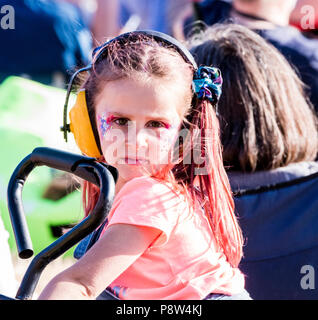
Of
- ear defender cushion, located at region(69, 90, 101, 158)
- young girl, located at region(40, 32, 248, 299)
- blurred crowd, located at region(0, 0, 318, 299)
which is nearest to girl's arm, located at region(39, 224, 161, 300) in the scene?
young girl, located at region(40, 32, 248, 299)

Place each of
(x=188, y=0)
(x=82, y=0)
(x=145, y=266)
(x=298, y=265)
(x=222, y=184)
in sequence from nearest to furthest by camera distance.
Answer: (x=145, y=266)
(x=222, y=184)
(x=298, y=265)
(x=188, y=0)
(x=82, y=0)

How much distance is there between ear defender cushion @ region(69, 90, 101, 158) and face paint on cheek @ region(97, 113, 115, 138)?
0.17 feet

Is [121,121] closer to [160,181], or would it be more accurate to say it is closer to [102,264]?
[160,181]

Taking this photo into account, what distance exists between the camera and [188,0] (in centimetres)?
398

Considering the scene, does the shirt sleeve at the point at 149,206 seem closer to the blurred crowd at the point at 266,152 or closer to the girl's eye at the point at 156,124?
the girl's eye at the point at 156,124

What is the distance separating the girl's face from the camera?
1.27 meters

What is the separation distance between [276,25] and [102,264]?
1790 millimetres

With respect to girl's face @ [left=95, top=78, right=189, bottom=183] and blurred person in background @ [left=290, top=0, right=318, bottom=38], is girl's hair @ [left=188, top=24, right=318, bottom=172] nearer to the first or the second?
girl's face @ [left=95, top=78, right=189, bottom=183]

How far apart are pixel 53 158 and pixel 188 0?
3179 millimetres

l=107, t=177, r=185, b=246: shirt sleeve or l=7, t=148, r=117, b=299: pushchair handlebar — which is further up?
l=7, t=148, r=117, b=299: pushchair handlebar
